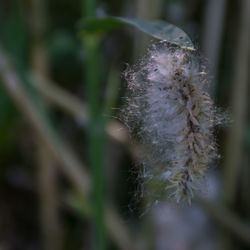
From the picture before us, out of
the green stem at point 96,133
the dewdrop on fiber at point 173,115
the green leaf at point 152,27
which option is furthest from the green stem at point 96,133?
the dewdrop on fiber at point 173,115

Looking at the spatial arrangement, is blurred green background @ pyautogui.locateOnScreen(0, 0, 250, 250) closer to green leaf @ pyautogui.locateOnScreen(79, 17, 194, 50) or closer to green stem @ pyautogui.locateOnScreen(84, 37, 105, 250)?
green stem @ pyautogui.locateOnScreen(84, 37, 105, 250)

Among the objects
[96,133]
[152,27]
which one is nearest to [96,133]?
[96,133]

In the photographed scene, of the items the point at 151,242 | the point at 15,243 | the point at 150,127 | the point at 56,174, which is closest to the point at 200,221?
the point at 151,242

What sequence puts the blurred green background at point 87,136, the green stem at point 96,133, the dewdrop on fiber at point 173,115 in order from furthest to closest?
the blurred green background at point 87,136 < the green stem at point 96,133 < the dewdrop on fiber at point 173,115

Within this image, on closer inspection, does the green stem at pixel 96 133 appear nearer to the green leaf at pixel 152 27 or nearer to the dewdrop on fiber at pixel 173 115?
the green leaf at pixel 152 27

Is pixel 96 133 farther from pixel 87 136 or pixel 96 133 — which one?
pixel 87 136

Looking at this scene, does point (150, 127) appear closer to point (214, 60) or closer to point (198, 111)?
point (198, 111)
